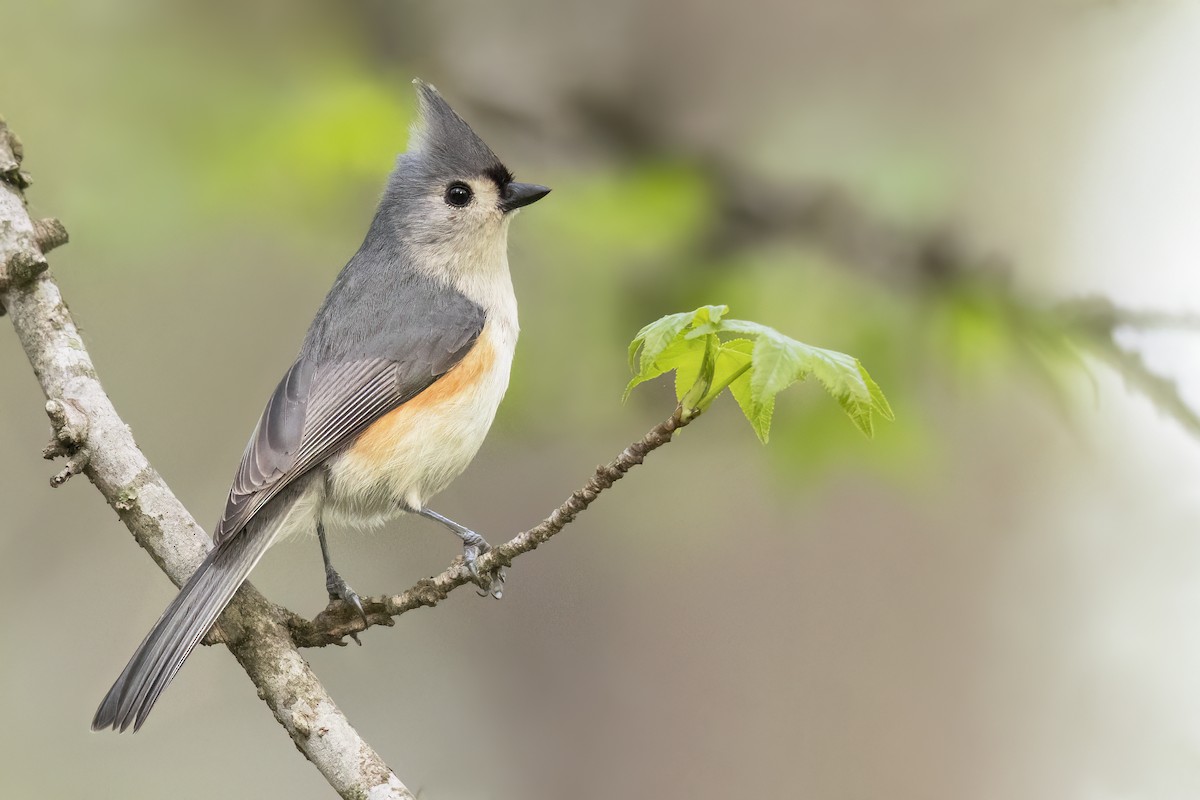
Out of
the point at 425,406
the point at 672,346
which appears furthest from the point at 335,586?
the point at 672,346

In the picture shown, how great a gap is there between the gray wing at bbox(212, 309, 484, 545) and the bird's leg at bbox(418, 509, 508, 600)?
0.25 meters

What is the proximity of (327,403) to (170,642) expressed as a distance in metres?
0.60

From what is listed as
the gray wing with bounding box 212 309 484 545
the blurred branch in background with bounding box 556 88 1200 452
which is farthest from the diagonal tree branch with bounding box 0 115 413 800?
the blurred branch in background with bounding box 556 88 1200 452

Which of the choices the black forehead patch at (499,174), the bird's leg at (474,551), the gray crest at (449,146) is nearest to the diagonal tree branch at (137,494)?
the bird's leg at (474,551)

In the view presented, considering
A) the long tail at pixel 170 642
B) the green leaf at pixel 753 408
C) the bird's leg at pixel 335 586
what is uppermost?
the green leaf at pixel 753 408

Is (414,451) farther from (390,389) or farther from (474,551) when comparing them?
(474,551)

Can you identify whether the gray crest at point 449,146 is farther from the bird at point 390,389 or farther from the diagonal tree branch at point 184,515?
the diagonal tree branch at point 184,515

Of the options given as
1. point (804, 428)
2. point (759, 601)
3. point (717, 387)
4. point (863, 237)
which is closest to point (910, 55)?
point (863, 237)

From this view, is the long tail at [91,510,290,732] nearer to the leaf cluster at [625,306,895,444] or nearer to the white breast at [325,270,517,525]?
the white breast at [325,270,517,525]

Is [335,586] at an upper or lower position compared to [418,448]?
lower

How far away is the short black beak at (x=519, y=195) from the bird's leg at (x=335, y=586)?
87 centimetres

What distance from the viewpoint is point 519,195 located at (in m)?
2.70

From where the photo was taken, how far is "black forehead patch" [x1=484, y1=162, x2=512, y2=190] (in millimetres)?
2742

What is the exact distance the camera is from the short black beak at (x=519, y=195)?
266cm
